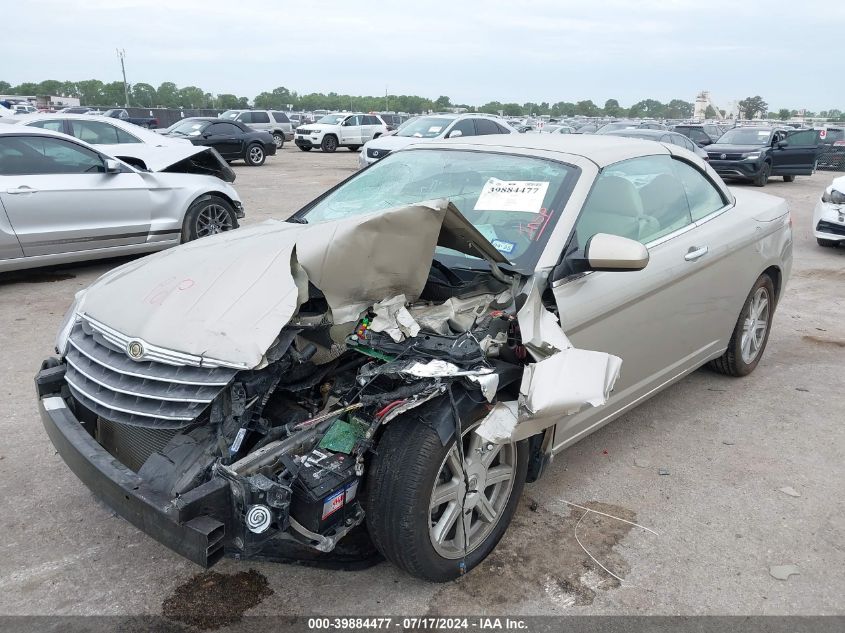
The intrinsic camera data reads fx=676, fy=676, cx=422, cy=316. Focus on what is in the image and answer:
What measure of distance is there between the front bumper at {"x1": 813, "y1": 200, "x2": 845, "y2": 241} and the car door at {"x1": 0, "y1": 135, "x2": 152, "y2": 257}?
883 centimetres

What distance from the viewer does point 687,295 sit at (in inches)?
152

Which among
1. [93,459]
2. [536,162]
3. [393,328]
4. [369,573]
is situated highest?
[536,162]

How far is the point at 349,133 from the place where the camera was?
91.1ft

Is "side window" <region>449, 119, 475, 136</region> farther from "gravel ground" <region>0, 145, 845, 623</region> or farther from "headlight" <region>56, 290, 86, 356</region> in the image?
"headlight" <region>56, 290, 86, 356</region>

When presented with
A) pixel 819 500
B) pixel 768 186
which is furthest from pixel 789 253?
pixel 768 186

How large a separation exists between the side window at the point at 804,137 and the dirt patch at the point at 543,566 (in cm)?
1853

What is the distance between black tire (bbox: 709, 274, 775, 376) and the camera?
4609 mm

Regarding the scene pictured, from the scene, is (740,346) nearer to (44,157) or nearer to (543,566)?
(543,566)

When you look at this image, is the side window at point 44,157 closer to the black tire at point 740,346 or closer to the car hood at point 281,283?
the car hood at point 281,283

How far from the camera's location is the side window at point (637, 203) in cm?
342

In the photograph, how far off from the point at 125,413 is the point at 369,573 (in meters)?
1.16

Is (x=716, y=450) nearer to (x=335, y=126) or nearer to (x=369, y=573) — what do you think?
(x=369, y=573)

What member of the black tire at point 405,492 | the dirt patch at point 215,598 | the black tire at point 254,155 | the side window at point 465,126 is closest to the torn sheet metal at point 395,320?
the black tire at point 405,492

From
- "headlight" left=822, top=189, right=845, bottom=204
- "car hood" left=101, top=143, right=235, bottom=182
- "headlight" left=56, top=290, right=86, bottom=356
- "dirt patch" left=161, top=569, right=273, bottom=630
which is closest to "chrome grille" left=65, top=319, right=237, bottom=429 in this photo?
"headlight" left=56, top=290, right=86, bottom=356
